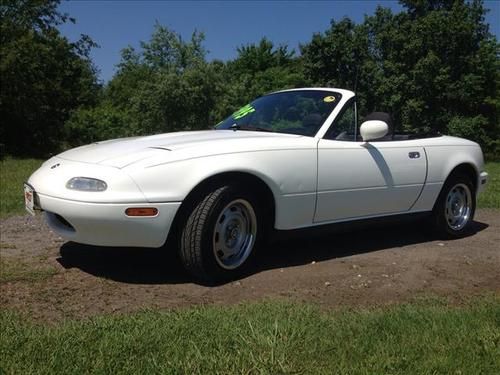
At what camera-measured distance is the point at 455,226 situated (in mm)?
5703

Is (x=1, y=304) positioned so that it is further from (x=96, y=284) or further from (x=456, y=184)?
(x=456, y=184)

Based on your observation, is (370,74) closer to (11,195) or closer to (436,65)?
(436,65)

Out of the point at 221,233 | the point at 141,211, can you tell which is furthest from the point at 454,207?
the point at 141,211

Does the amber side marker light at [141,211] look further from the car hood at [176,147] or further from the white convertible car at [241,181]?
the car hood at [176,147]

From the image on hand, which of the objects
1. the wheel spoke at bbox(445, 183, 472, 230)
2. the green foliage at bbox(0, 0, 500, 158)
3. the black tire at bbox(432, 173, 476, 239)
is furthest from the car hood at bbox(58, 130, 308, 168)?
the green foliage at bbox(0, 0, 500, 158)

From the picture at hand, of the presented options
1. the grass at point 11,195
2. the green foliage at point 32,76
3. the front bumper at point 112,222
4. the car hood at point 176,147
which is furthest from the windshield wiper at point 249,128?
the green foliage at point 32,76

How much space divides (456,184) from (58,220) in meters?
3.84

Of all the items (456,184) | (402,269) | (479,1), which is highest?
(479,1)

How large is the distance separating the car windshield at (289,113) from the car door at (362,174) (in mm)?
158

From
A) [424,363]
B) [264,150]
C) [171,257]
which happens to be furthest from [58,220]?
[424,363]

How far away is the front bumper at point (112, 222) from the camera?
3480mm

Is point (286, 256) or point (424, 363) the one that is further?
point (286, 256)

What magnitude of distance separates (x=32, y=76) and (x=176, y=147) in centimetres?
2180

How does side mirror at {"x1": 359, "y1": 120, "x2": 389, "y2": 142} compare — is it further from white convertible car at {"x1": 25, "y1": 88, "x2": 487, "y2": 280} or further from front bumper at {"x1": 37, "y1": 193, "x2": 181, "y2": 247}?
front bumper at {"x1": 37, "y1": 193, "x2": 181, "y2": 247}
